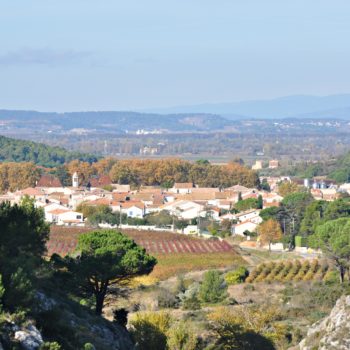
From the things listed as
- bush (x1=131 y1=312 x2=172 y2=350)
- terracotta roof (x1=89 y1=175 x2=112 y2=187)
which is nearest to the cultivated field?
bush (x1=131 y1=312 x2=172 y2=350)

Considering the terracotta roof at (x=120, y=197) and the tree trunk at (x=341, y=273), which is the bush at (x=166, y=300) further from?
the terracotta roof at (x=120, y=197)

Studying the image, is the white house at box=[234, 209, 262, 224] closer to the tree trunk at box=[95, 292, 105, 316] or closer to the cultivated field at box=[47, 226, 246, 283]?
the cultivated field at box=[47, 226, 246, 283]

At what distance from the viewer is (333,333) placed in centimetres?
1933

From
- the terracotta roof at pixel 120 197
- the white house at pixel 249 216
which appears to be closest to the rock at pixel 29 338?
the white house at pixel 249 216

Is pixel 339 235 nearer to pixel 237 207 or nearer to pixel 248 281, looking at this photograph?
pixel 248 281

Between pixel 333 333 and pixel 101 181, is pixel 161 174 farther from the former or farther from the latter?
pixel 333 333

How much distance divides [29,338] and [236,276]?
70.1 ft

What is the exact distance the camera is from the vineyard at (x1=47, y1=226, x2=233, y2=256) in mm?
45469

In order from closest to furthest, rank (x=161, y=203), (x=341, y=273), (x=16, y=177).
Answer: (x=341, y=273), (x=161, y=203), (x=16, y=177)

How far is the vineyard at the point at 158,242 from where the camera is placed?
45469 millimetres

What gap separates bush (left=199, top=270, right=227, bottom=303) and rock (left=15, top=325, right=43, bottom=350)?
51.5 feet

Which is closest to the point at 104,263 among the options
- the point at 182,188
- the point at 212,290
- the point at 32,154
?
the point at 212,290

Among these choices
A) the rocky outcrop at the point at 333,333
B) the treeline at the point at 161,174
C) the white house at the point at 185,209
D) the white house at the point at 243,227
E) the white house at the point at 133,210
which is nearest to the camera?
the rocky outcrop at the point at 333,333

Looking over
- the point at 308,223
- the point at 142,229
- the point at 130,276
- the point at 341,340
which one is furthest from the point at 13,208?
the point at 142,229
